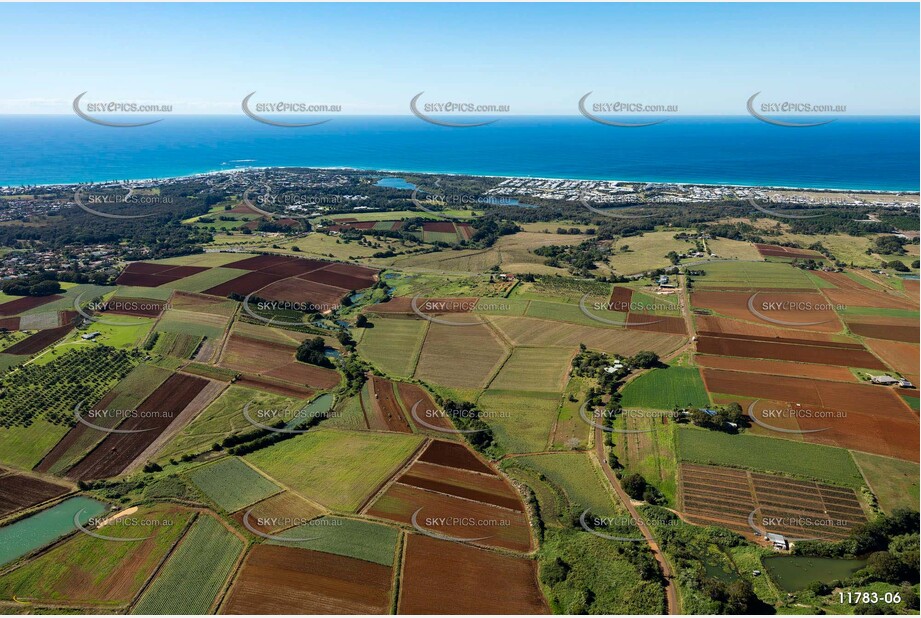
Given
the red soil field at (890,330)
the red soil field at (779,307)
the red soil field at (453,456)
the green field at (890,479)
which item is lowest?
the red soil field at (453,456)

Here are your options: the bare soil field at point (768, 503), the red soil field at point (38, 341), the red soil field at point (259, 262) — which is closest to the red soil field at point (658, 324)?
the bare soil field at point (768, 503)

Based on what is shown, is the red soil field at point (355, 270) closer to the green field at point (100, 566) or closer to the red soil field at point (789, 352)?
the red soil field at point (789, 352)

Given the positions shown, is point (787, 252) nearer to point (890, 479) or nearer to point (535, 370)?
point (535, 370)

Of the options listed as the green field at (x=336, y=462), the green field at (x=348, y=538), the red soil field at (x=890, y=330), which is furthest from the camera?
the red soil field at (x=890, y=330)

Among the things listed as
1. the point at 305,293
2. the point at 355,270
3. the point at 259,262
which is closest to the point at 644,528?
the point at 305,293

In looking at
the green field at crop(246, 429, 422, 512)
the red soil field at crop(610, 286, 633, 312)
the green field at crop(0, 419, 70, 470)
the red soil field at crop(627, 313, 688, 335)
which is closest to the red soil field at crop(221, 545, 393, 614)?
the green field at crop(246, 429, 422, 512)

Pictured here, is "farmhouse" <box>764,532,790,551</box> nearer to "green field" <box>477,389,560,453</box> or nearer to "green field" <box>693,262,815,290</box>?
"green field" <box>477,389,560,453</box>
